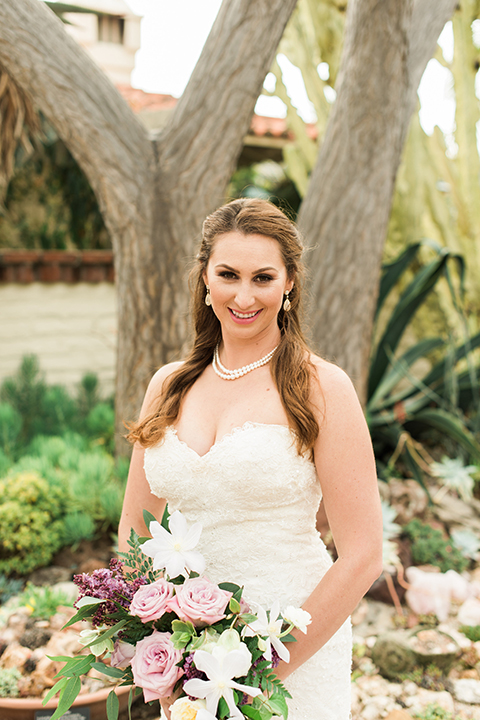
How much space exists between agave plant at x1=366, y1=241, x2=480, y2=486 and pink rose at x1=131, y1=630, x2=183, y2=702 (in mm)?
3063

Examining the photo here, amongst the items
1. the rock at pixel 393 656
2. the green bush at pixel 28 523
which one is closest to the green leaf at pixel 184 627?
the rock at pixel 393 656

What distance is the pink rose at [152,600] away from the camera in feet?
4.00

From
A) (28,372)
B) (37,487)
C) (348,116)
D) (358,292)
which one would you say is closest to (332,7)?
(348,116)

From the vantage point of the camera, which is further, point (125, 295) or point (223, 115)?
point (125, 295)

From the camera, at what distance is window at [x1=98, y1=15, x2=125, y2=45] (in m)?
12.0

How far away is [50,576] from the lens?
3311 mm

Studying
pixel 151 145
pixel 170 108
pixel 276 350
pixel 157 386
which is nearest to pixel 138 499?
pixel 157 386

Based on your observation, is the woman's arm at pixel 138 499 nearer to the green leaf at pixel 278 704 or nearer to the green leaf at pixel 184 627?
the green leaf at pixel 184 627

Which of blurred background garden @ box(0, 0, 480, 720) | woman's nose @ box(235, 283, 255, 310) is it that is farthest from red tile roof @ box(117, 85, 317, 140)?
woman's nose @ box(235, 283, 255, 310)

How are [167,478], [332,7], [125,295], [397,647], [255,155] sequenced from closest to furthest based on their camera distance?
[167,478] < [397,647] < [125,295] < [332,7] < [255,155]

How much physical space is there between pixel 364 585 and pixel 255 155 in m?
6.86

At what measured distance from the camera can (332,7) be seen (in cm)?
506

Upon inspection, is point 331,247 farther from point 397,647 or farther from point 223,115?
point 397,647

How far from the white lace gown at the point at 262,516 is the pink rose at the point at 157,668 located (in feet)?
1.32
